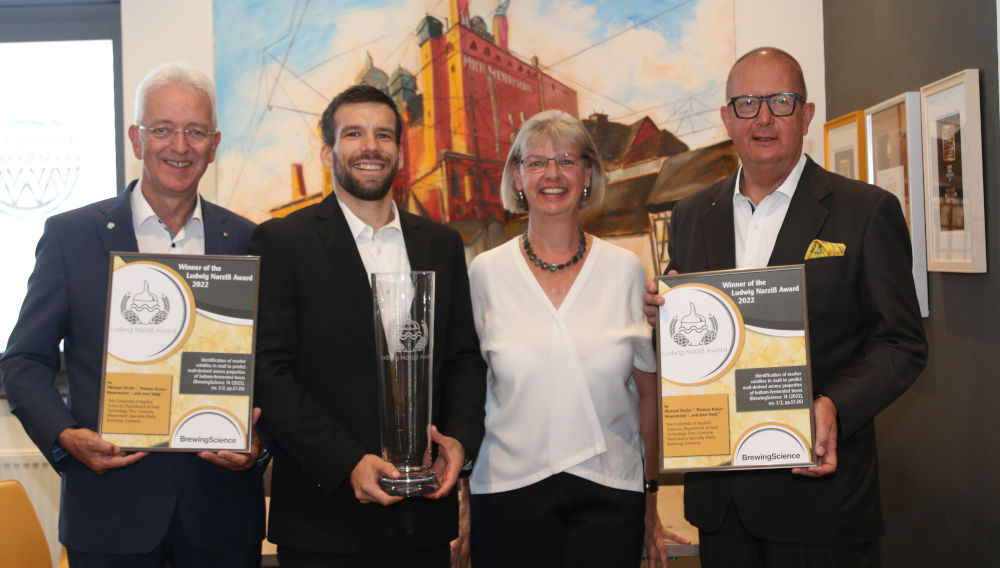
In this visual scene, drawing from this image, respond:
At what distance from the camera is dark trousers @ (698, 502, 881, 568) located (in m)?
1.84

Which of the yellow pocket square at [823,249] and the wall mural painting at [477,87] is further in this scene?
the wall mural painting at [477,87]

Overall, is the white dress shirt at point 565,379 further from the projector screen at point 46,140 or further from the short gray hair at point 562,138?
the projector screen at point 46,140

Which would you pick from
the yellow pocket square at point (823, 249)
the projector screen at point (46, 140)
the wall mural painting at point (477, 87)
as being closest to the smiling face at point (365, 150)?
the yellow pocket square at point (823, 249)

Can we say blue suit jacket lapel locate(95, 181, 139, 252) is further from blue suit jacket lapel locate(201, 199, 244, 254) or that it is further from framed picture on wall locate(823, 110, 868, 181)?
framed picture on wall locate(823, 110, 868, 181)

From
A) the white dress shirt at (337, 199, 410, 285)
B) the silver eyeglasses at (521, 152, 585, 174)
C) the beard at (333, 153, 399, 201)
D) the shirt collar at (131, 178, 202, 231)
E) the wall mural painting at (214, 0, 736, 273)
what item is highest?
the wall mural painting at (214, 0, 736, 273)

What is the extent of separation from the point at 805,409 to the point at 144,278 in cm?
164

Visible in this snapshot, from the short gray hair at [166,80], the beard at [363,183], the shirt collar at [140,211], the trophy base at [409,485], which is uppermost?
the short gray hair at [166,80]

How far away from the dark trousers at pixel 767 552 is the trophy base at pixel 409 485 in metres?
0.79

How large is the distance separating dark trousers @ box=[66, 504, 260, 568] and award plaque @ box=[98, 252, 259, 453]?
0.31m

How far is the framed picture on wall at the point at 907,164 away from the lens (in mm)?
2910

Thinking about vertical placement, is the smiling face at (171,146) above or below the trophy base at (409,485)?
above

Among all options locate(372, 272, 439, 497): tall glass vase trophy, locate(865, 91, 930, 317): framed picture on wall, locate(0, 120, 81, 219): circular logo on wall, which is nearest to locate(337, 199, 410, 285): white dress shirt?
locate(372, 272, 439, 497): tall glass vase trophy

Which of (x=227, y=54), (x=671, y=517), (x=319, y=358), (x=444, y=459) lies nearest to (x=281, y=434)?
(x=319, y=358)

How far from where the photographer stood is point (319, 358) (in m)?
1.93
